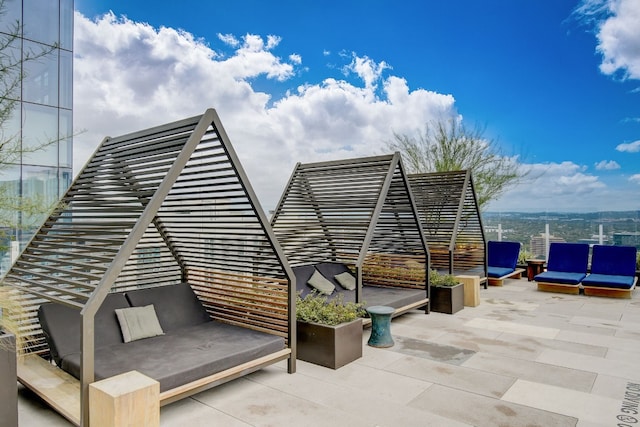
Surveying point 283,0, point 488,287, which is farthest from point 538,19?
point 488,287

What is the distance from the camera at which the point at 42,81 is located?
37.4 ft

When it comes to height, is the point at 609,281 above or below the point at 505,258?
below

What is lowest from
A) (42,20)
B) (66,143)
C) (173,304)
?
(173,304)

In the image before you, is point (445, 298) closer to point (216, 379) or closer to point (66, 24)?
point (216, 379)

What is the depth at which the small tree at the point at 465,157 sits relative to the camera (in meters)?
12.5

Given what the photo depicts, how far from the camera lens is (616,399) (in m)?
3.92

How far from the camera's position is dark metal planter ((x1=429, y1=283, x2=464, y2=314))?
Answer: 24.3 feet

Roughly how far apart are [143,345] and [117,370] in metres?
0.73

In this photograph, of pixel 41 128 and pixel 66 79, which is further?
pixel 66 79

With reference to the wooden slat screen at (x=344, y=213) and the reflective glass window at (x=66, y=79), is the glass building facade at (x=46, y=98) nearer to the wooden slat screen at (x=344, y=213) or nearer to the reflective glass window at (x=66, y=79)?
the reflective glass window at (x=66, y=79)

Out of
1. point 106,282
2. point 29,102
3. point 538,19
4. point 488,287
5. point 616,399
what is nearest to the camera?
point 106,282

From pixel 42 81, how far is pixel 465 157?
11.6 meters

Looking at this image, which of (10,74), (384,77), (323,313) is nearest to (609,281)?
(323,313)

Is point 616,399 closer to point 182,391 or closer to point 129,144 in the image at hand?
point 182,391
